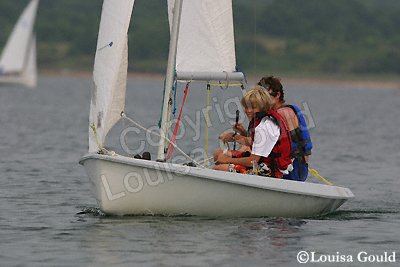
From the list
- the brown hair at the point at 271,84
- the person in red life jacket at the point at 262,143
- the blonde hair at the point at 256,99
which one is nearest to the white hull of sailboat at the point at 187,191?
the person in red life jacket at the point at 262,143

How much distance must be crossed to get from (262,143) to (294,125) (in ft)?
2.11

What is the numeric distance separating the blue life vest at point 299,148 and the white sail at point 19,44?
64.6 meters

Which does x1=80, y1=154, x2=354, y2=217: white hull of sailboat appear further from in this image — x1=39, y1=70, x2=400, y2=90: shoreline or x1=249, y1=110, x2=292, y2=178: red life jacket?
x1=39, y1=70, x2=400, y2=90: shoreline

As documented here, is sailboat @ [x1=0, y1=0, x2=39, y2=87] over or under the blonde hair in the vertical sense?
over

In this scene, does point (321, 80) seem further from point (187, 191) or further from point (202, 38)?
point (187, 191)

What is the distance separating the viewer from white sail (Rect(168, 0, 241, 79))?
56.5 feet

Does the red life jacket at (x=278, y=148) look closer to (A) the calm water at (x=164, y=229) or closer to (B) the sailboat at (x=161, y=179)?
(B) the sailboat at (x=161, y=179)

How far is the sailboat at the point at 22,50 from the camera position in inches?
3211

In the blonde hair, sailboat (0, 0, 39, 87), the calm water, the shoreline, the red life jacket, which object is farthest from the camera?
the shoreline

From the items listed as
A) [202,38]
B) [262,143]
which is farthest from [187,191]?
[202,38]

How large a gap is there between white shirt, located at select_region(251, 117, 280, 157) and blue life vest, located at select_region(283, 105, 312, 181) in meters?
0.48

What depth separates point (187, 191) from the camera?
1638 cm

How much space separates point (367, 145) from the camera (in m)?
34.4

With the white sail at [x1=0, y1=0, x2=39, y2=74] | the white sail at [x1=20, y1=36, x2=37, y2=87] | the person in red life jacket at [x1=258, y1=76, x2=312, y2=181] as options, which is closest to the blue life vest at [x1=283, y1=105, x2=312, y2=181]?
the person in red life jacket at [x1=258, y1=76, x2=312, y2=181]
